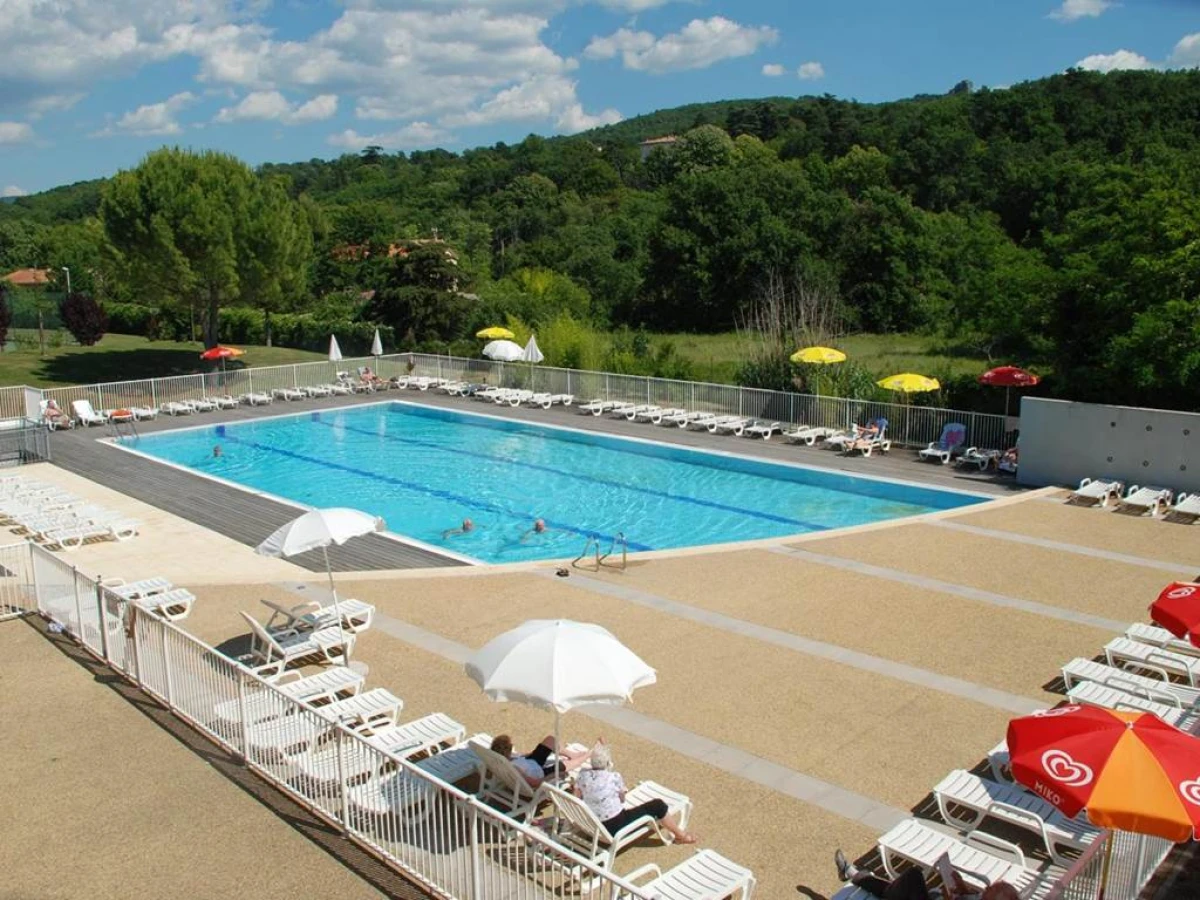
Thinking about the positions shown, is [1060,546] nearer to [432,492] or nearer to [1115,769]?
[1115,769]

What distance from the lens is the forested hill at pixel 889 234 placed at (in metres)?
19.6

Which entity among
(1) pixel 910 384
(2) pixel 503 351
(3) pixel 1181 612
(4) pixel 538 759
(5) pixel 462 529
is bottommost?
(5) pixel 462 529

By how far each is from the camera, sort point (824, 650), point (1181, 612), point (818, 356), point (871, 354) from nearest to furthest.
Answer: point (1181, 612)
point (824, 650)
point (818, 356)
point (871, 354)

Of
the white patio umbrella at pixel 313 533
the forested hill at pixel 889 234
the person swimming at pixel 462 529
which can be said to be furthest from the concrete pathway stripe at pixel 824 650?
the forested hill at pixel 889 234

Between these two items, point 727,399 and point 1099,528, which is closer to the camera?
point 1099,528

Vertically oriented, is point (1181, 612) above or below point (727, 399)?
above

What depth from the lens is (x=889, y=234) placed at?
49094 millimetres

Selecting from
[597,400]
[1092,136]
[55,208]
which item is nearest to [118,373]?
[597,400]

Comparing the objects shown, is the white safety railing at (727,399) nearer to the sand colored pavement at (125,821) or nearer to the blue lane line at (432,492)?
the blue lane line at (432,492)

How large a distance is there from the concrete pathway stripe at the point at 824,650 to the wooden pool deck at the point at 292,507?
311cm

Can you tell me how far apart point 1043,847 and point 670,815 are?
277 centimetres

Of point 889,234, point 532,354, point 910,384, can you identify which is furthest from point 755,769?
point 889,234

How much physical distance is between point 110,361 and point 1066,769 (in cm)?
3882

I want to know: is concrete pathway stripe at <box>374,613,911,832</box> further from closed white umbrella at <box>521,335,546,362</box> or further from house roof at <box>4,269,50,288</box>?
house roof at <box>4,269,50,288</box>
